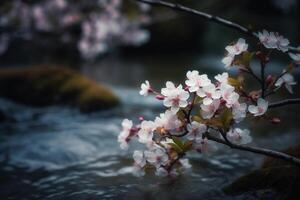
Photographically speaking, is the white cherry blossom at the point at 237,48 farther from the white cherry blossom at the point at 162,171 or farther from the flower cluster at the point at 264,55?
the white cherry blossom at the point at 162,171

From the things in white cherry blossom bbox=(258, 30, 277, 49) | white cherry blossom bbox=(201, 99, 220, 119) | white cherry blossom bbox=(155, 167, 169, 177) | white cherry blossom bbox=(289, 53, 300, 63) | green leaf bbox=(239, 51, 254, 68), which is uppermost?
white cherry blossom bbox=(258, 30, 277, 49)

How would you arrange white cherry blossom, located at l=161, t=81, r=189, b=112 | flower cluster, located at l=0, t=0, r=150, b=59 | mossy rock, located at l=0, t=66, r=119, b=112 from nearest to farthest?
white cherry blossom, located at l=161, t=81, r=189, b=112 < mossy rock, located at l=0, t=66, r=119, b=112 < flower cluster, located at l=0, t=0, r=150, b=59

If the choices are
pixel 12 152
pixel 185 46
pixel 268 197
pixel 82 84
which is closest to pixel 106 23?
pixel 82 84

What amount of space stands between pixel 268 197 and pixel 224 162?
1330 mm

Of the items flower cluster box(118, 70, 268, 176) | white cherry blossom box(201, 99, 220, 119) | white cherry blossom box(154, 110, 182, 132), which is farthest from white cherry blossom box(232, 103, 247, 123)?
white cherry blossom box(154, 110, 182, 132)

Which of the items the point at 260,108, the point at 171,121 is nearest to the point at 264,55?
the point at 260,108

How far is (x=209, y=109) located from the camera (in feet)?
9.44

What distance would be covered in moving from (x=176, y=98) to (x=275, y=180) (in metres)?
1.04

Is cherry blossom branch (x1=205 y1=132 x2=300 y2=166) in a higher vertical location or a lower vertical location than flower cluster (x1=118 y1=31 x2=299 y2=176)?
lower

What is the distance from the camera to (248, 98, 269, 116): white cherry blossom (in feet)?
9.45

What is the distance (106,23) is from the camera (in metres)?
8.32

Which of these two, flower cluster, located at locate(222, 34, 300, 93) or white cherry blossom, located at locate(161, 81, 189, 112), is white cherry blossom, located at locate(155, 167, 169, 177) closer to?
white cherry blossom, located at locate(161, 81, 189, 112)

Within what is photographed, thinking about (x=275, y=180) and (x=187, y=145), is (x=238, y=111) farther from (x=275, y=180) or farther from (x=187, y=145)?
(x=275, y=180)

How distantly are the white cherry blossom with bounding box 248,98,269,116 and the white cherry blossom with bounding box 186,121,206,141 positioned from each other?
31 centimetres
